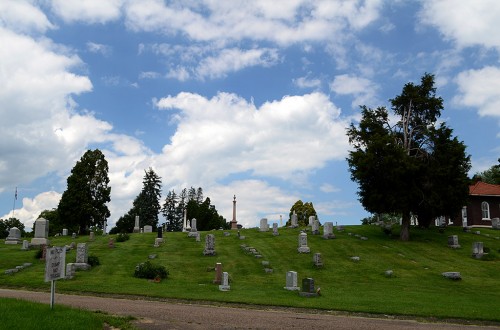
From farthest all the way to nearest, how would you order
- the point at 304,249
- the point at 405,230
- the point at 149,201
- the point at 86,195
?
the point at 149,201, the point at 86,195, the point at 405,230, the point at 304,249

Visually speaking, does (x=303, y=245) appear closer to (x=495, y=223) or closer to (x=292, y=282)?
(x=292, y=282)

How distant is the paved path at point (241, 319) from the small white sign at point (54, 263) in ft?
7.27

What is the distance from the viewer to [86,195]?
184 feet

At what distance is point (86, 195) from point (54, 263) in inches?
1775

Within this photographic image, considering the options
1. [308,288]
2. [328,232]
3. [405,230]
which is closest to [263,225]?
[328,232]

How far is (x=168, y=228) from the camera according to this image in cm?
9425

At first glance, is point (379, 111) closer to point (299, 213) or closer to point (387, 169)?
point (387, 169)

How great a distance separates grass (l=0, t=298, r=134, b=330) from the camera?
34.4 ft

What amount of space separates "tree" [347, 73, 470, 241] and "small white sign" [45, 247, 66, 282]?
3161 cm

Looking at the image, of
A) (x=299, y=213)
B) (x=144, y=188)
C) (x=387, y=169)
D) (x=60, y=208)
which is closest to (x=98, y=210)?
(x=60, y=208)

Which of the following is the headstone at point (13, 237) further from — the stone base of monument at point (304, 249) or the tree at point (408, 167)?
the tree at point (408, 167)

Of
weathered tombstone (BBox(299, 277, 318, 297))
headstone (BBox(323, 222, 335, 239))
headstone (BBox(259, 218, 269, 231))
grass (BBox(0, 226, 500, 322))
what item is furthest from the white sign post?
headstone (BBox(259, 218, 269, 231))

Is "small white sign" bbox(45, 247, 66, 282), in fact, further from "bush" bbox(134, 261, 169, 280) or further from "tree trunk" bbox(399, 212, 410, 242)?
"tree trunk" bbox(399, 212, 410, 242)

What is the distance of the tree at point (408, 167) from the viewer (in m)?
40.1
